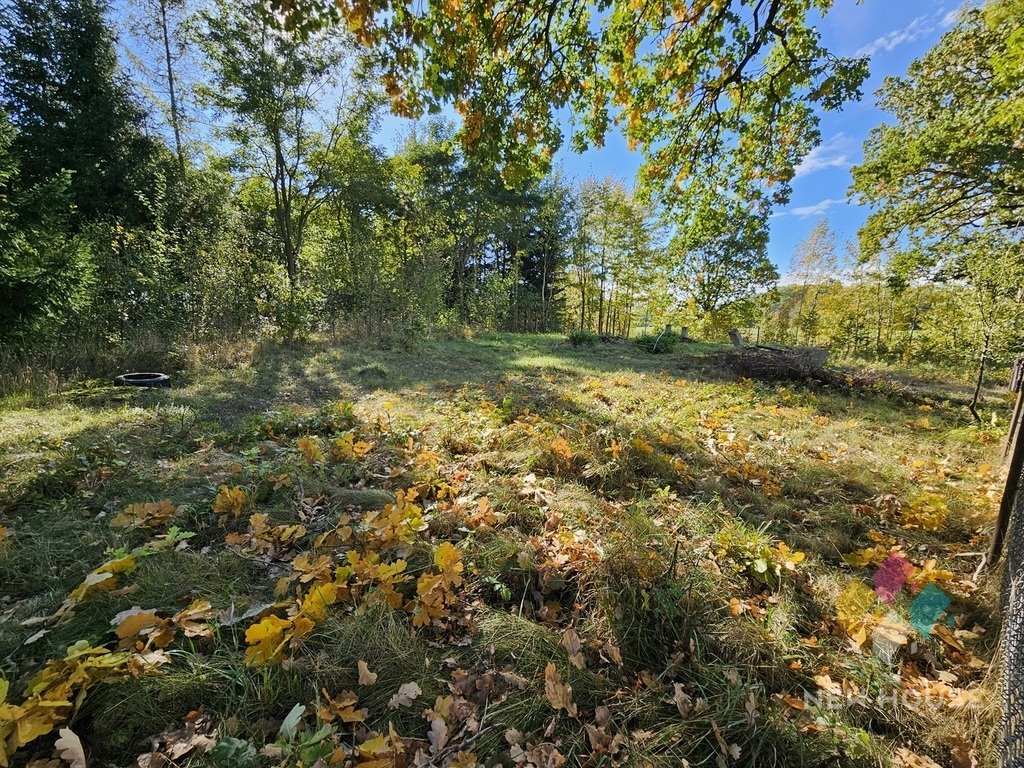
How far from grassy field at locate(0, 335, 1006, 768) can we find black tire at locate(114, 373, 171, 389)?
175cm

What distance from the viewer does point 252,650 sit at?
1.23 metres

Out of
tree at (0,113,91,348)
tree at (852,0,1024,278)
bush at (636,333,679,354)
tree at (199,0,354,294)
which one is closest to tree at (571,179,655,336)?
bush at (636,333,679,354)

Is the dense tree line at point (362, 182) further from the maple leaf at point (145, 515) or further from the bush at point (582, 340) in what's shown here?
the bush at point (582, 340)

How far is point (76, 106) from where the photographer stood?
8641 millimetres

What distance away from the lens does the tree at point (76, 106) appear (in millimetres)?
8094

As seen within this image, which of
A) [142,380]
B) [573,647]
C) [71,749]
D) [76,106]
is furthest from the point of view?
[76,106]

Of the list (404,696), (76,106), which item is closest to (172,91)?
(76,106)

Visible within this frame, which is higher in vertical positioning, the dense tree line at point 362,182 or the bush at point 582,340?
the dense tree line at point 362,182

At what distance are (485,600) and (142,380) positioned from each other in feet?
19.3

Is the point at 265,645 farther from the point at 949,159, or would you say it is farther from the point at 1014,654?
the point at 949,159

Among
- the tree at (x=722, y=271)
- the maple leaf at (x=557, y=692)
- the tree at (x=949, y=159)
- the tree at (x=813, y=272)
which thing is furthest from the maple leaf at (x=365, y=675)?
the tree at (x=813, y=272)

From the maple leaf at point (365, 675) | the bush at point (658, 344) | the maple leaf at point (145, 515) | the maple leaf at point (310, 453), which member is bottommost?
the maple leaf at point (365, 675)

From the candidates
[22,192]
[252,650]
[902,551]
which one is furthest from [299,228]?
[902,551]

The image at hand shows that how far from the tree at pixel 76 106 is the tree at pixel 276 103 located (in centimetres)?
214
